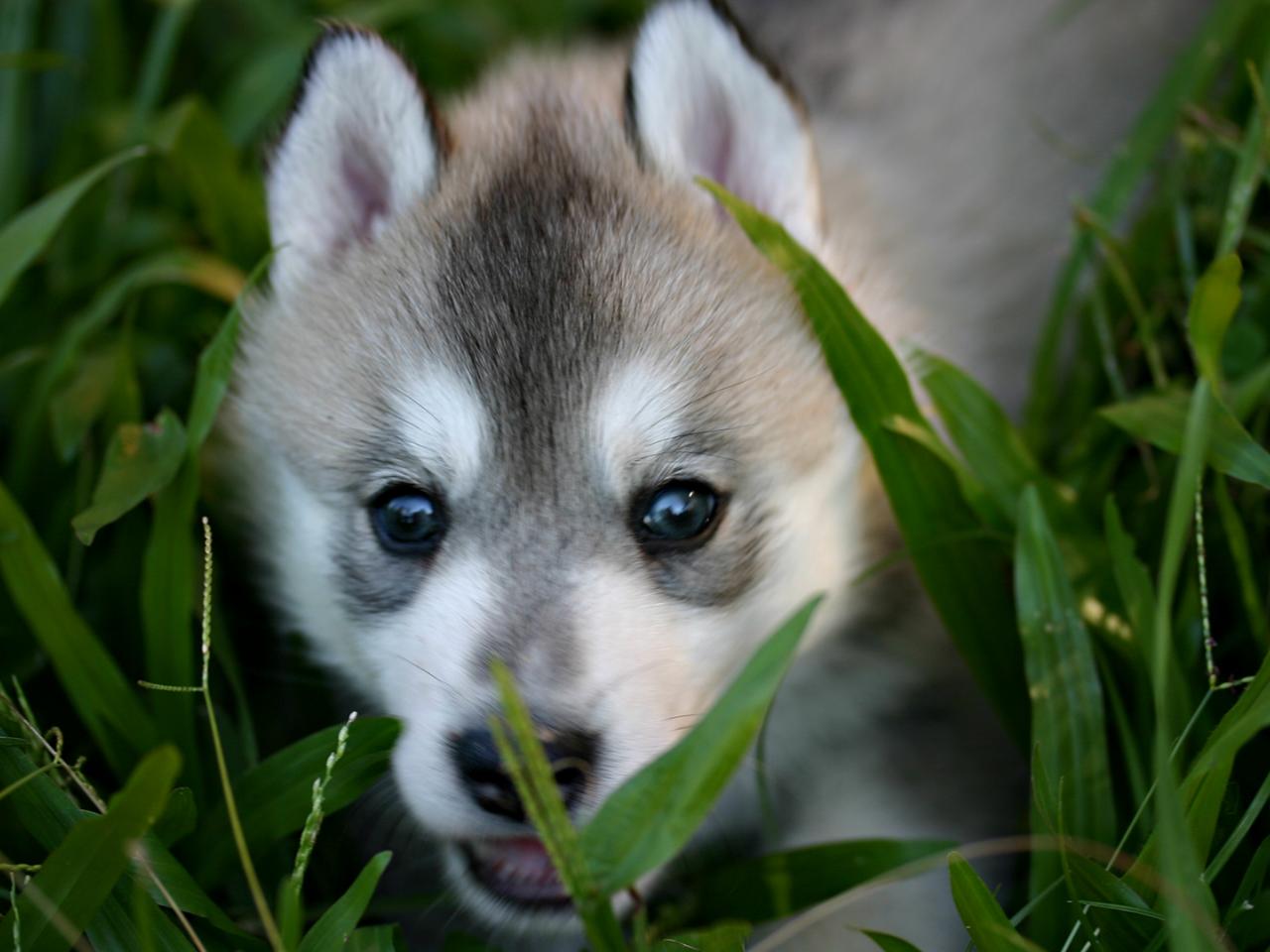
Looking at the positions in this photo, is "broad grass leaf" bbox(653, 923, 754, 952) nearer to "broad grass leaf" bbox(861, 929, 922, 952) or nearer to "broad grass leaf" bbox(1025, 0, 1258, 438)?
"broad grass leaf" bbox(861, 929, 922, 952)

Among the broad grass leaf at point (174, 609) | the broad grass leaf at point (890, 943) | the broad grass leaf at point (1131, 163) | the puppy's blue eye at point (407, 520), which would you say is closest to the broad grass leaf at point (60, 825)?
the broad grass leaf at point (174, 609)

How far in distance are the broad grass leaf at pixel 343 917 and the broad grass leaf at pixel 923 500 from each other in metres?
1.03

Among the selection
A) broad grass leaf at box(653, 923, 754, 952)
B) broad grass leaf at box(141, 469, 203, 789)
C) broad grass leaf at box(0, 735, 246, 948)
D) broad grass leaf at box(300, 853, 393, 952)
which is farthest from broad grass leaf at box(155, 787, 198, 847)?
broad grass leaf at box(653, 923, 754, 952)

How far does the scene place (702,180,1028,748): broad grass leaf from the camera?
6.86ft

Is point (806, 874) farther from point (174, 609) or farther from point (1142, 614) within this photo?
point (174, 609)

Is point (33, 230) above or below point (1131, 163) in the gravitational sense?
above

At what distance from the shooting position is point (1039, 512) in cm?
206

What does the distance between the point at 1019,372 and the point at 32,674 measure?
87.6 inches

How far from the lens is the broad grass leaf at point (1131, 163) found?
2.64 metres

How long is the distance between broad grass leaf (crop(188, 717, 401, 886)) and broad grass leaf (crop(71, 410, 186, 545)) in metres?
0.49

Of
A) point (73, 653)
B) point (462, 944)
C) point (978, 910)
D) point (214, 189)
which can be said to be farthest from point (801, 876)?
point (214, 189)

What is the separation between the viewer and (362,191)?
232cm

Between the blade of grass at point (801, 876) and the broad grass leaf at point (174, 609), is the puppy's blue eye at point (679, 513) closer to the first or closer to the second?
the blade of grass at point (801, 876)

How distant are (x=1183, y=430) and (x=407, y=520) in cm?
136
